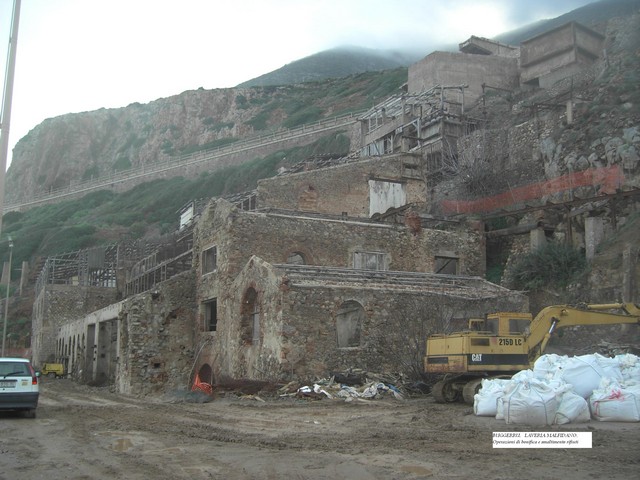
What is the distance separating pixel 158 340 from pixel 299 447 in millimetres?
16308

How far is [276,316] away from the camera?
64.6 ft

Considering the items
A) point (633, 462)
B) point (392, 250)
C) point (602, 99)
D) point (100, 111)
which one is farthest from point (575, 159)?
point (100, 111)

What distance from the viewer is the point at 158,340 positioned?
2552cm

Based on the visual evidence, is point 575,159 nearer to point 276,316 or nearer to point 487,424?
point 276,316

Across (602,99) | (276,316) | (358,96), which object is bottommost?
(276,316)

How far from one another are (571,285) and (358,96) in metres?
75.7

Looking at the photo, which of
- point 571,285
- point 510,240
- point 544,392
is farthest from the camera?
point 510,240

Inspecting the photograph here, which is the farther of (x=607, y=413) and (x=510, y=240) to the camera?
(x=510, y=240)

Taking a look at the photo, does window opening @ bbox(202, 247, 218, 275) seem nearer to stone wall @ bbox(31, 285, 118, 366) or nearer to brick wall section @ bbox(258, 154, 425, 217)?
brick wall section @ bbox(258, 154, 425, 217)

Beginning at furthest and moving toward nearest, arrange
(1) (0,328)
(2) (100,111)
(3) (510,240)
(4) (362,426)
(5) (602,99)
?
(2) (100,111) → (1) (0,328) → (5) (602,99) → (3) (510,240) → (4) (362,426)

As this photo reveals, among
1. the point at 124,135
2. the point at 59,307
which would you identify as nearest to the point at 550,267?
the point at 59,307

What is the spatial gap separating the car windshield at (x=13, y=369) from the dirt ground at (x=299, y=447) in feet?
3.37

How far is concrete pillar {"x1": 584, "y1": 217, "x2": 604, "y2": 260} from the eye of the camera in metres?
25.1

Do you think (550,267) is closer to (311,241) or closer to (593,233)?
(593,233)
